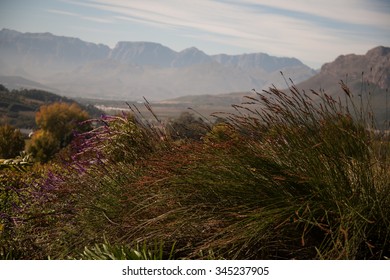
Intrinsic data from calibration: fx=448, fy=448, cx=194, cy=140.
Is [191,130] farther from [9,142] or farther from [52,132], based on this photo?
[52,132]

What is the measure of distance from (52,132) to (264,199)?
37.8 metres

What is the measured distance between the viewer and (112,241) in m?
3.41

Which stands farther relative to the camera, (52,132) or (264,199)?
(52,132)

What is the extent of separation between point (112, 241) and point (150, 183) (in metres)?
0.52

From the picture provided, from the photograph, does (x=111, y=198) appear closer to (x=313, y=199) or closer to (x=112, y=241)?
(x=112, y=241)

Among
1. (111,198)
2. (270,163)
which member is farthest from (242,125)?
(111,198)

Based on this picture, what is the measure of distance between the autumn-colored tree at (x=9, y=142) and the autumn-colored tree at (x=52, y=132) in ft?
3.49

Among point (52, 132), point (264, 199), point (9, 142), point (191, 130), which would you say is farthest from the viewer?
point (52, 132)

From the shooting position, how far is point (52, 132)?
38562mm

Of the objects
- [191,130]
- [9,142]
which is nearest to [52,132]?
[9,142]

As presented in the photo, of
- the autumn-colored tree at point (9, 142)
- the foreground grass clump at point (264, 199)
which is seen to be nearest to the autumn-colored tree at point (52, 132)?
the autumn-colored tree at point (9, 142)

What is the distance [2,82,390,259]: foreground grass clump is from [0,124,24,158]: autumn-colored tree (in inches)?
868

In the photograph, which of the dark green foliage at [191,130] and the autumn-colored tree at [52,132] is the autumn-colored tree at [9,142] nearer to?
the autumn-colored tree at [52,132]

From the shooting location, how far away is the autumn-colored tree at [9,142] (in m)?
23.8
